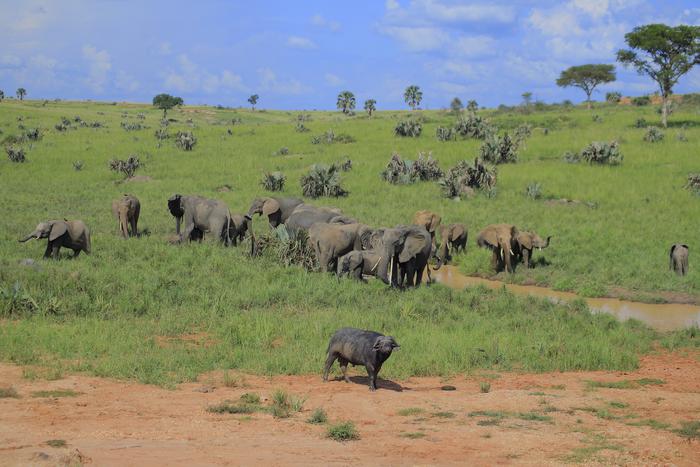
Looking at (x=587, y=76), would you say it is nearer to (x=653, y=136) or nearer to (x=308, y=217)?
(x=653, y=136)

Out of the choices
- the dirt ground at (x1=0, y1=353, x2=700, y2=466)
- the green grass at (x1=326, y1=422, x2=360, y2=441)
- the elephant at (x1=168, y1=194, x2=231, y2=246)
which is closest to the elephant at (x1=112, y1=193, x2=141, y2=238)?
the elephant at (x1=168, y1=194, x2=231, y2=246)

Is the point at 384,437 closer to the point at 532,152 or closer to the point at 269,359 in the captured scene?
the point at 269,359

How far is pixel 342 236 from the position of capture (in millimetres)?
19156

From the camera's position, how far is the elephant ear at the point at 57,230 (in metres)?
18.1

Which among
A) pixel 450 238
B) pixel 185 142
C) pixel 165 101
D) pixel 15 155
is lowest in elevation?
pixel 450 238

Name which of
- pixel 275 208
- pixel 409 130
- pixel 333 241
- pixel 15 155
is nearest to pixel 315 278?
pixel 333 241

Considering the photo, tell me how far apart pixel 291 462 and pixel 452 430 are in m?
2.27

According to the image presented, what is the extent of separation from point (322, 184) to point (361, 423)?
22487 mm

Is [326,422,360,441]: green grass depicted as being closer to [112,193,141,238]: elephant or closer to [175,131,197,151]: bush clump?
[112,193,141,238]: elephant

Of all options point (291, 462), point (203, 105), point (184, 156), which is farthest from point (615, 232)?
point (203, 105)

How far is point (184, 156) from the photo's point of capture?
41875 mm

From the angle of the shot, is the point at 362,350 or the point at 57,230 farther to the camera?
the point at 57,230

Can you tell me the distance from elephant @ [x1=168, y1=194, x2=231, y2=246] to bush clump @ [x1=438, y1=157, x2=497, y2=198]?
11.2 metres

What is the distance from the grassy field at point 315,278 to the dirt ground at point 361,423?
940mm
